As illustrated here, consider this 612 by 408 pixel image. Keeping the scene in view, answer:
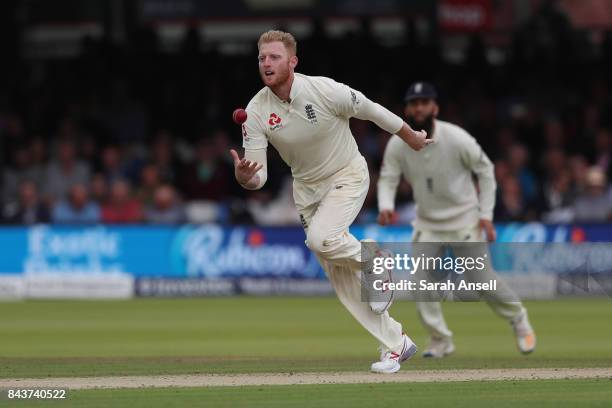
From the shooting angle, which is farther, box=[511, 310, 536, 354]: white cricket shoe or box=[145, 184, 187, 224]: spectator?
box=[145, 184, 187, 224]: spectator

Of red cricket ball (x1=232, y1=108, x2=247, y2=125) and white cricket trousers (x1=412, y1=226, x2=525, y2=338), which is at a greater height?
red cricket ball (x1=232, y1=108, x2=247, y2=125)

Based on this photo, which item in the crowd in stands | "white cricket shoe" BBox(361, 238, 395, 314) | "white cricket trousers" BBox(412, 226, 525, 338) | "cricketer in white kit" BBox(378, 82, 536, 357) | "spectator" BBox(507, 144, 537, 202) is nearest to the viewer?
"white cricket shoe" BBox(361, 238, 395, 314)

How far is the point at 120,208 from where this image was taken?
18.8m

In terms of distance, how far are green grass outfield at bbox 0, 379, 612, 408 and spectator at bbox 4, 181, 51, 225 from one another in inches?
427

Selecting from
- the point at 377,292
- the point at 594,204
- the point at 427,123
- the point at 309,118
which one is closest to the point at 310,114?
the point at 309,118

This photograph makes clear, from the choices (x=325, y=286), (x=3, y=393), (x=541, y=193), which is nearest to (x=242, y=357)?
(x=3, y=393)

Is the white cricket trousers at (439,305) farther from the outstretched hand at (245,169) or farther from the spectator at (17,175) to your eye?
the spectator at (17,175)

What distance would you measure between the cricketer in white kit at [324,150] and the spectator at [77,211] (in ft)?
32.5

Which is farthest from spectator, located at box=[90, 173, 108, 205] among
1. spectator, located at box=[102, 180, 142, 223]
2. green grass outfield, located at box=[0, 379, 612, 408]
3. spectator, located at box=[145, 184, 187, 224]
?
green grass outfield, located at box=[0, 379, 612, 408]

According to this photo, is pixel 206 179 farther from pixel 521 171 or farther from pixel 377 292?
pixel 377 292

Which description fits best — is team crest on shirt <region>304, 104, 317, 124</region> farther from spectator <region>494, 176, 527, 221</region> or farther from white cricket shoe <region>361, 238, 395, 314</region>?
spectator <region>494, 176, 527, 221</region>

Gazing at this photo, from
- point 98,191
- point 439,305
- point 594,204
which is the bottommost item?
point 439,305

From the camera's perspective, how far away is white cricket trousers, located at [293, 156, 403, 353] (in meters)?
8.81

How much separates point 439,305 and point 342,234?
2.40 meters
